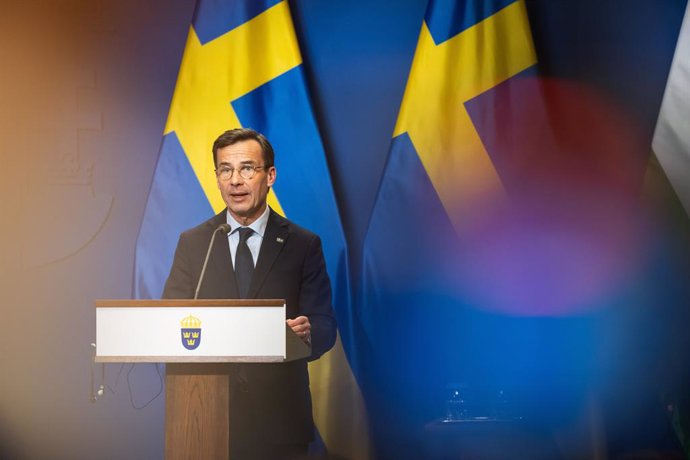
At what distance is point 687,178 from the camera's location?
4.11m

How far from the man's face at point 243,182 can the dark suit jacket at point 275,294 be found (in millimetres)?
102

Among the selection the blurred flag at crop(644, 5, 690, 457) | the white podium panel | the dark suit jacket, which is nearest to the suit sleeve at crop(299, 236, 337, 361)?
the dark suit jacket

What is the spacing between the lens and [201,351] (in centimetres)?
265

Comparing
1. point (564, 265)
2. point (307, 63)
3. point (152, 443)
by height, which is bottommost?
point (152, 443)

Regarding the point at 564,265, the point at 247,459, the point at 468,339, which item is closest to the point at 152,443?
the point at 247,459

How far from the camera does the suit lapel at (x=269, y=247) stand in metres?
3.63

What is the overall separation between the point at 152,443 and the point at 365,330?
50.1 inches

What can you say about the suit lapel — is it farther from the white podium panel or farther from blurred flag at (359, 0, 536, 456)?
the white podium panel

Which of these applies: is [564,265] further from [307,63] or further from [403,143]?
[307,63]

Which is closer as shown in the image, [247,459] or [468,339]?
[247,459]

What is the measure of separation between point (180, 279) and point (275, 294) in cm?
42

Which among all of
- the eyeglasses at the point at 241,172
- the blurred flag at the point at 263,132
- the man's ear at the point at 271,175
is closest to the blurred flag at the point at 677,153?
the blurred flag at the point at 263,132

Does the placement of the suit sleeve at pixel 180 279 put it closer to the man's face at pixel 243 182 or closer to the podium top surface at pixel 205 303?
the man's face at pixel 243 182

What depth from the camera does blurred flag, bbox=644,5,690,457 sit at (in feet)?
13.4
